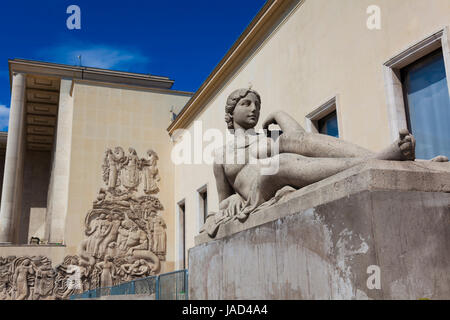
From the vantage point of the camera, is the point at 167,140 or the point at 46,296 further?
the point at 167,140

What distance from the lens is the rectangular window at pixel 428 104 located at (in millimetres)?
7680

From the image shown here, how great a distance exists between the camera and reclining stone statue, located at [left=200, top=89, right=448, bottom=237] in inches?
145

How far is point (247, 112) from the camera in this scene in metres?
5.82

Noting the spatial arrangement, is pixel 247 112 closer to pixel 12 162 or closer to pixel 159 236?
pixel 159 236

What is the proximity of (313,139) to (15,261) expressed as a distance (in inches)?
622

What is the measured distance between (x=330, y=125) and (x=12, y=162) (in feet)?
45.3

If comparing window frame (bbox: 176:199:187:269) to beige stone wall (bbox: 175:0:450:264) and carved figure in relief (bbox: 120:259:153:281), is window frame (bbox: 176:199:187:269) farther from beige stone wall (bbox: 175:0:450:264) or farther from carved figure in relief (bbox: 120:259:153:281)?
beige stone wall (bbox: 175:0:450:264)

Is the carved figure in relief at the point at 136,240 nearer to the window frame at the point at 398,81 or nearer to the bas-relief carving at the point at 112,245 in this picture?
the bas-relief carving at the point at 112,245

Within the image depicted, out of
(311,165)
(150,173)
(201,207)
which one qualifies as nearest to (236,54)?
(201,207)

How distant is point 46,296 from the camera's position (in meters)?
17.1

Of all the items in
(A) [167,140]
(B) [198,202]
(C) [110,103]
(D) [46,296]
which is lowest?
(D) [46,296]

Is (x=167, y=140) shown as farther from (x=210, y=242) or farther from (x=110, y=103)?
(x=210, y=242)

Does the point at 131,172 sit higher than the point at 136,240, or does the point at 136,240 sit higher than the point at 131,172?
the point at 131,172
